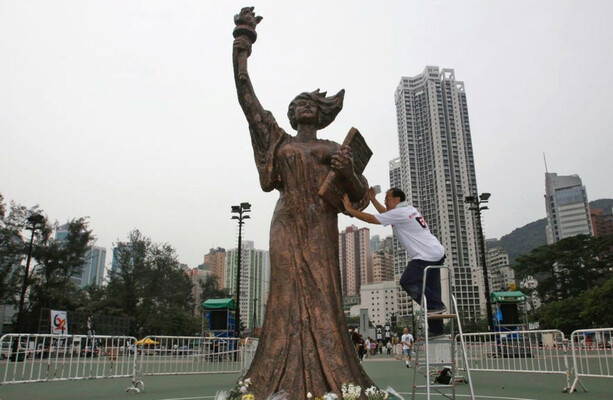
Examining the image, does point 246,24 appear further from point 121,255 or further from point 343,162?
point 121,255

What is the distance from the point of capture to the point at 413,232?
448 centimetres

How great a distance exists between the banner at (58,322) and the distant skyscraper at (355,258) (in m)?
86.8

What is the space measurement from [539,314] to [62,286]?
37.7m

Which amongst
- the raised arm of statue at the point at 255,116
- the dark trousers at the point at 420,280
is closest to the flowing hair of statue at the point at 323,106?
the raised arm of statue at the point at 255,116

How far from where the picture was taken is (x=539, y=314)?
38.1 m

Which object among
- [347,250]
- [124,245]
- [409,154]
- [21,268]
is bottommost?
[21,268]

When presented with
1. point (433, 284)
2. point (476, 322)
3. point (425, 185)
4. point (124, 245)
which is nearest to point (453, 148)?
point (425, 185)

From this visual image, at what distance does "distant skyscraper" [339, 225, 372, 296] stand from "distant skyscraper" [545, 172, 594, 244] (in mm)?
44726

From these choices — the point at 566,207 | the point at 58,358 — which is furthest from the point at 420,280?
the point at 566,207

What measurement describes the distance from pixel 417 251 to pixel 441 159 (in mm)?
60505

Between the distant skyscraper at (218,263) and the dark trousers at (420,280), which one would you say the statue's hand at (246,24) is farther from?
the distant skyscraper at (218,263)

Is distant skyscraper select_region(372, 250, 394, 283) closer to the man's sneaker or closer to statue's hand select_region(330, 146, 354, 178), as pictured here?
the man's sneaker

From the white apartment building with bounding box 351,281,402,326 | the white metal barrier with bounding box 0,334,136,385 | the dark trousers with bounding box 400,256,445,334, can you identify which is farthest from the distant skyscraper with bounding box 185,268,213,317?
the dark trousers with bounding box 400,256,445,334

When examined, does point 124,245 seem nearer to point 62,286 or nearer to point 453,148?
point 62,286
